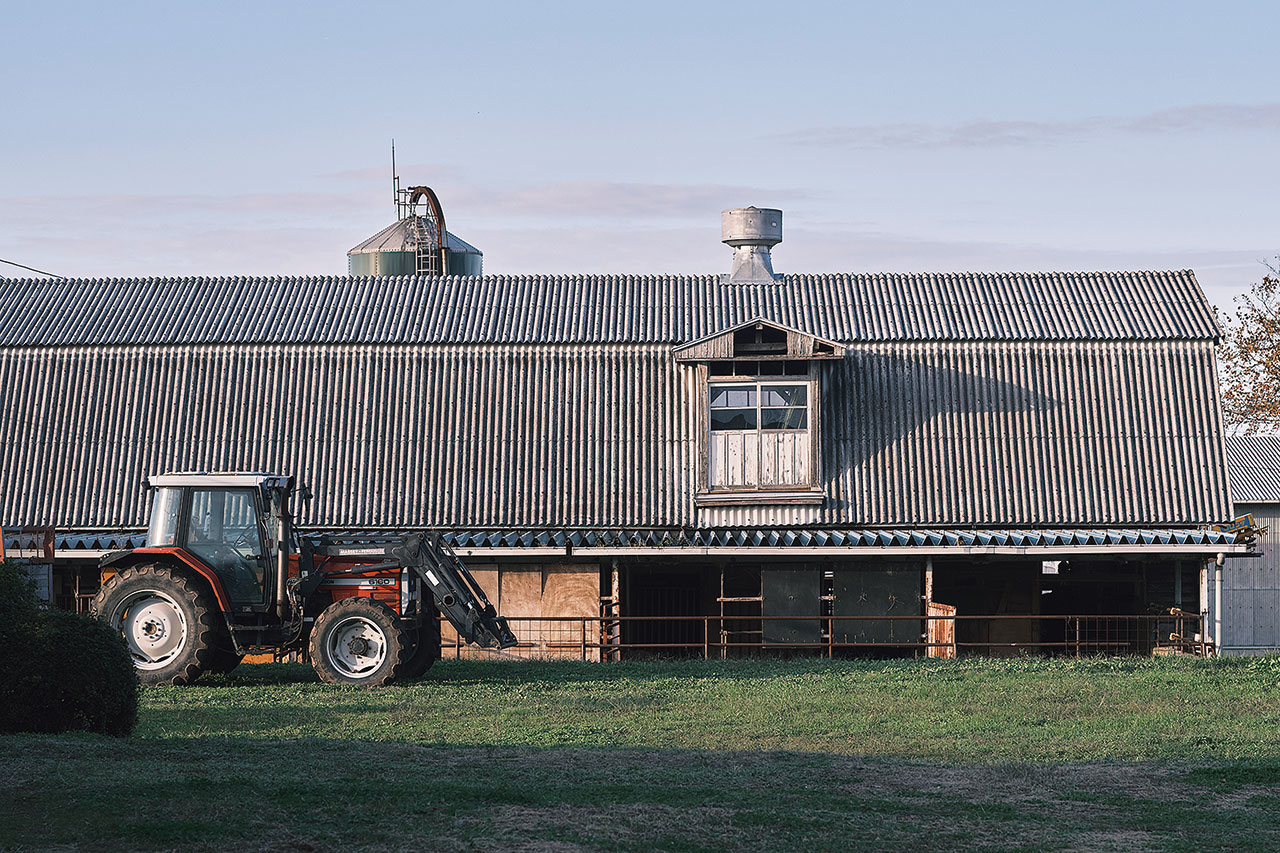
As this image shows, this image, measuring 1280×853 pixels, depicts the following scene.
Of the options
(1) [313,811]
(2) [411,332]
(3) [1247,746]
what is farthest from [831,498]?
(1) [313,811]

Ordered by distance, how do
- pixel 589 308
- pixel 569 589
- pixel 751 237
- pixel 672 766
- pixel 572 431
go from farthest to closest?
1. pixel 751 237
2. pixel 589 308
3. pixel 572 431
4. pixel 569 589
5. pixel 672 766

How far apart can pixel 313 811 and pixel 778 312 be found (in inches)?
861

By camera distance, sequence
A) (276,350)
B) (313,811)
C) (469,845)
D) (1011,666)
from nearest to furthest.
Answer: (469,845) → (313,811) → (1011,666) → (276,350)

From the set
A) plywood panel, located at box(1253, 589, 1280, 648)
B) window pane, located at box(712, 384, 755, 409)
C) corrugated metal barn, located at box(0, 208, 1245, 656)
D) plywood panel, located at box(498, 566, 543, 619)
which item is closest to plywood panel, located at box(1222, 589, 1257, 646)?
plywood panel, located at box(1253, 589, 1280, 648)

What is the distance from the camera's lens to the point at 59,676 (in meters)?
15.5

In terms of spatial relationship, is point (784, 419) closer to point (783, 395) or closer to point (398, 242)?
point (783, 395)

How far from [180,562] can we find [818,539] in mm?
10938

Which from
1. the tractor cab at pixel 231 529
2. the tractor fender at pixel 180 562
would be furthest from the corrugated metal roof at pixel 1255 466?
the tractor fender at pixel 180 562

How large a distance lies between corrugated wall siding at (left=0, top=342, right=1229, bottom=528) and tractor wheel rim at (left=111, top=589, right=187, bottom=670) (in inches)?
283

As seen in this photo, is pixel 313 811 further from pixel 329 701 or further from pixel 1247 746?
pixel 1247 746

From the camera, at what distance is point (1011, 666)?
968 inches

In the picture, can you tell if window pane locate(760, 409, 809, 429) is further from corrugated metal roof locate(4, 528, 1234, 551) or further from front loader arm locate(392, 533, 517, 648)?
front loader arm locate(392, 533, 517, 648)

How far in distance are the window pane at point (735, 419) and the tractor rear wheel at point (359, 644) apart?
933cm

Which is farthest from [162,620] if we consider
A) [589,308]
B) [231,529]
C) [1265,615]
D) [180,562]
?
[1265,615]
